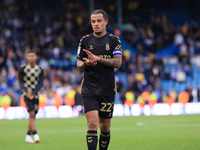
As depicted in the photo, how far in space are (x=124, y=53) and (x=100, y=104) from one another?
76.6ft

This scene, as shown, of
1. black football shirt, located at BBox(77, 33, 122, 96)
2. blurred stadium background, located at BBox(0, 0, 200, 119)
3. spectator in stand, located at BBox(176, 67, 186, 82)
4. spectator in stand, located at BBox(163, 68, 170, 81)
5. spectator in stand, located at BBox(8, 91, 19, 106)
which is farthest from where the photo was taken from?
spectator in stand, located at BBox(176, 67, 186, 82)

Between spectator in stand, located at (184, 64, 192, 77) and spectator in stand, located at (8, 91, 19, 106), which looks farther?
spectator in stand, located at (184, 64, 192, 77)

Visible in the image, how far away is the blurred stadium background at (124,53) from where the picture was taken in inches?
969

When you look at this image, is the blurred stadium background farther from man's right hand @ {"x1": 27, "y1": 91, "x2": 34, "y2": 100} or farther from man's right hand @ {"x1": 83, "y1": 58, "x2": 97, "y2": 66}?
man's right hand @ {"x1": 83, "y1": 58, "x2": 97, "y2": 66}

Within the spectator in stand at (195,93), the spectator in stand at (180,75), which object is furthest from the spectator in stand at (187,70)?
the spectator in stand at (195,93)

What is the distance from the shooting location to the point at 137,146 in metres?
8.52

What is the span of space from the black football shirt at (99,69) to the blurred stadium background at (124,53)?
56.0ft

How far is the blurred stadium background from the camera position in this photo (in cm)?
2461

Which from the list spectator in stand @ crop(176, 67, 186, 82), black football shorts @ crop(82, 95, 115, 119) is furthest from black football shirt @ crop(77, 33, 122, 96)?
spectator in stand @ crop(176, 67, 186, 82)

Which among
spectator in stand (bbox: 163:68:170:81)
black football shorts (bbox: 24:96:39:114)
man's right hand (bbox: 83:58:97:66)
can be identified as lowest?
black football shorts (bbox: 24:96:39:114)

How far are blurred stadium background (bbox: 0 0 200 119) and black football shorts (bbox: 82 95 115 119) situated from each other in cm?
1712

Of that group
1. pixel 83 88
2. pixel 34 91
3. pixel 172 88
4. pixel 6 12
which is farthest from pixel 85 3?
pixel 83 88

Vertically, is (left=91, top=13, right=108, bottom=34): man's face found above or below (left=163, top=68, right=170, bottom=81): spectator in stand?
above

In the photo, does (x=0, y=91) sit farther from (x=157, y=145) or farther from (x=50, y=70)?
(x=157, y=145)
